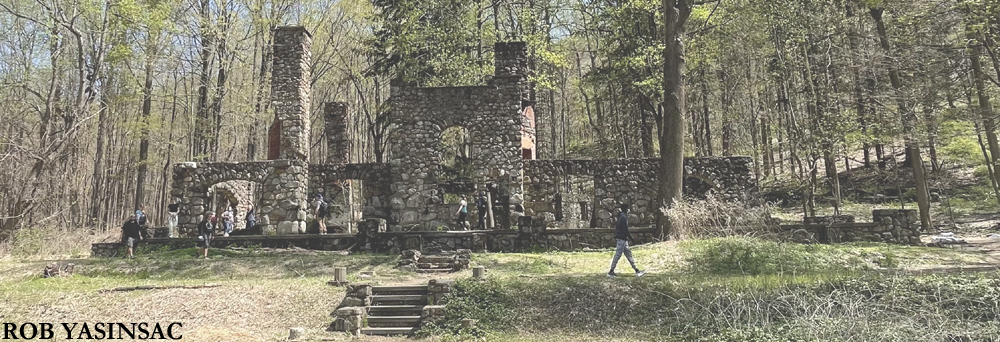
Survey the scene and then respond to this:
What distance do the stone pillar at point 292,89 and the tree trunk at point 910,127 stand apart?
57.3 ft

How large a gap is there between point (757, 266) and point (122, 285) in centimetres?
1218

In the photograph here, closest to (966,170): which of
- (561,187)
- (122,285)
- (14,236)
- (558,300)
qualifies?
(561,187)

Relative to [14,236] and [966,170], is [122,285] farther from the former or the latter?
[966,170]

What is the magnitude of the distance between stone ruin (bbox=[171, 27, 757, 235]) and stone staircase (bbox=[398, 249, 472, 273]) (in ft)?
16.5

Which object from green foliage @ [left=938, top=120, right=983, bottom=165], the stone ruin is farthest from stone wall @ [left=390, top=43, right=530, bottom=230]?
green foliage @ [left=938, top=120, right=983, bottom=165]

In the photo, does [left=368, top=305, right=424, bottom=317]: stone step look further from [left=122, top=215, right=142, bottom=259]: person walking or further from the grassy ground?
[left=122, top=215, right=142, bottom=259]: person walking

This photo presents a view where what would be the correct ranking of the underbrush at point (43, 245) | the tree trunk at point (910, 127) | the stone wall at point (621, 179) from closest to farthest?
the tree trunk at point (910, 127)
the underbrush at point (43, 245)
the stone wall at point (621, 179)

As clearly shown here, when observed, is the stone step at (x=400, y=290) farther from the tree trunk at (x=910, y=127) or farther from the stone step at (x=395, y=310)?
the tree trunk at (x=910, y=127)

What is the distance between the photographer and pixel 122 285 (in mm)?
11133

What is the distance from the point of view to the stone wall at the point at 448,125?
18.9 metres

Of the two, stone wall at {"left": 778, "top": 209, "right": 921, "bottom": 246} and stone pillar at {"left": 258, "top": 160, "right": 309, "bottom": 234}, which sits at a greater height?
stone pillar at {"left": 258, "top": 160, "right": 309, "bottom": 234}

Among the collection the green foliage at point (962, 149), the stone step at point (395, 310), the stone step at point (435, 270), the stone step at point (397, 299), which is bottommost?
the stone step at point (395, 310)

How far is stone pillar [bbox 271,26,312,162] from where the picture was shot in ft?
62.0

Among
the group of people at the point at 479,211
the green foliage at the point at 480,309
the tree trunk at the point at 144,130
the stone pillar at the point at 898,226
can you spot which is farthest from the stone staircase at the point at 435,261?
the tree trunk at the point at 144,130
